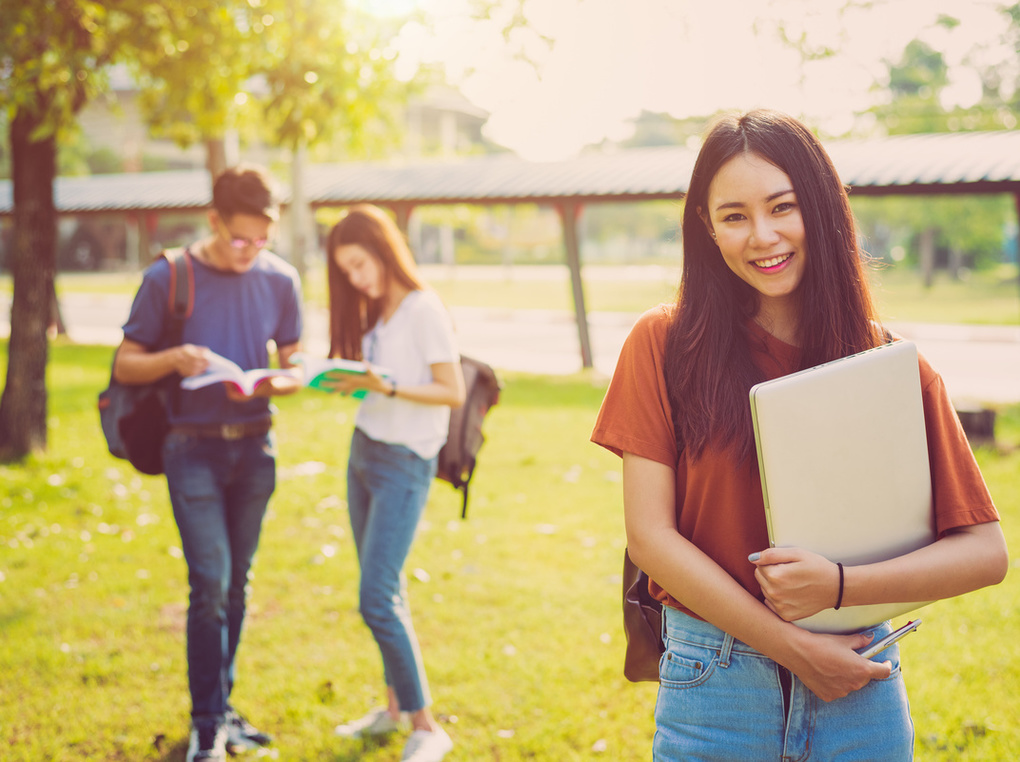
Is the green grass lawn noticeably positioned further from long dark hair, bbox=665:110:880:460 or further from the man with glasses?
long dark hair, bbox=665:110:880:460

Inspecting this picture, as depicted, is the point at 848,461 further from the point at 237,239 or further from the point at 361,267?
the point at 237,239

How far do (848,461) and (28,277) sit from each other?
309 inches

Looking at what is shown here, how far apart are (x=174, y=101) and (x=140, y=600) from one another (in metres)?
3.64

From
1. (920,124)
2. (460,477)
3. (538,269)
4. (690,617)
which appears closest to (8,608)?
(460,477)

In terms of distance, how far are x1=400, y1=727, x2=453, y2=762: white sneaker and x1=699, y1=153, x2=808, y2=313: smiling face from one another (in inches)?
93.7

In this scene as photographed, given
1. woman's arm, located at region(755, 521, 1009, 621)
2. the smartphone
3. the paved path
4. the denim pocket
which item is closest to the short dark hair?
the denim pocket

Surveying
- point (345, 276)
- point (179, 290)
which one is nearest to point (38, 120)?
point (179, 290)

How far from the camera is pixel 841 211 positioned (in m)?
1.67

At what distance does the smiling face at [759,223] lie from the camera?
5.35 ft

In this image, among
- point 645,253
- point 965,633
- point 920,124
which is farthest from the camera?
point 645,253

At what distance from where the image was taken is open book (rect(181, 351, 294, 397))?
311 cm

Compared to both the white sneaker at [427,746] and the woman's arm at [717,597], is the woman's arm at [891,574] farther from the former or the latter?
the white sneaker at [427,746]

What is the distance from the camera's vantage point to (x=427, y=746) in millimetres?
3312

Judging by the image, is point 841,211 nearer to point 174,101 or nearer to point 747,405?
point 747,405
